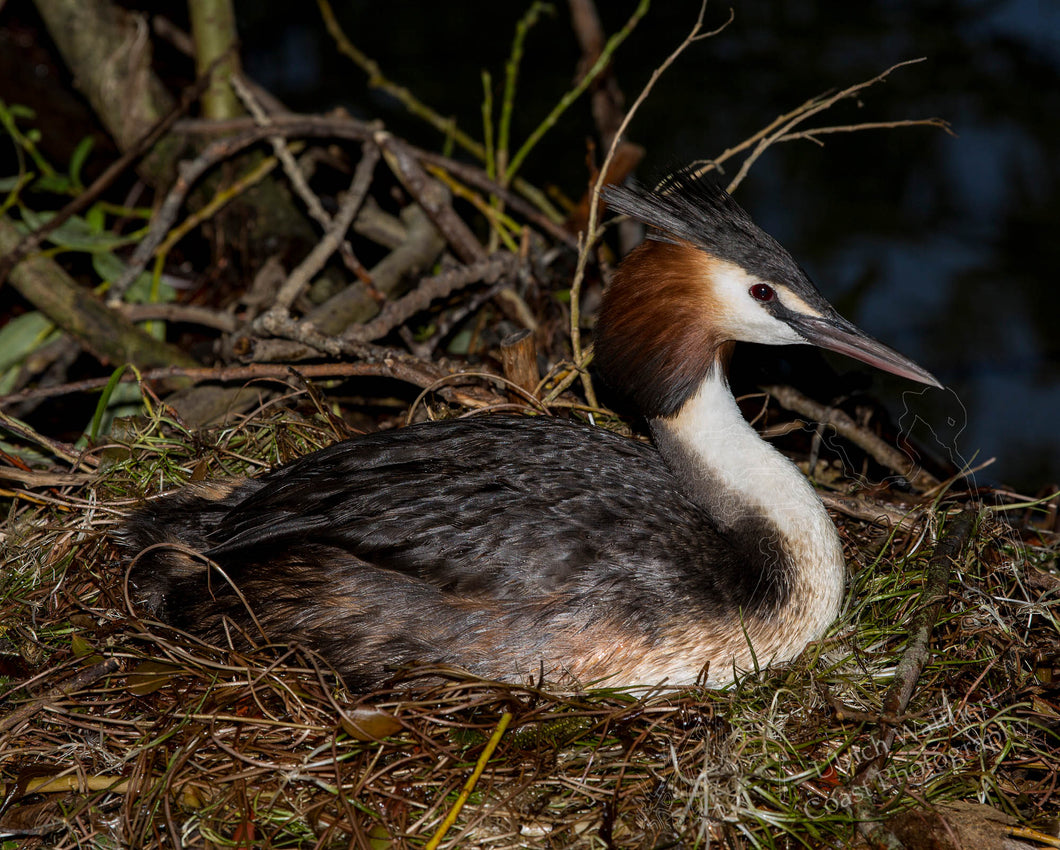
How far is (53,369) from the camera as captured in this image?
15.1ft

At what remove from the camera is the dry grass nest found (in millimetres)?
2455

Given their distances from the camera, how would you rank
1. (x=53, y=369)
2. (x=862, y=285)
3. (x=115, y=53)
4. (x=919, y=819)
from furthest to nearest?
(x=862, y=285) → (x=115, y=53) → (x=53, y=369) → (x=919, y=819)

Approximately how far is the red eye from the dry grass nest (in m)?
0.94

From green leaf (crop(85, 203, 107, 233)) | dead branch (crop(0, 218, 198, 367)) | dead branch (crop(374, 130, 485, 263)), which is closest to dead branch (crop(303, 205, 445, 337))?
dead branch (crop(374, 130, 485, 263))

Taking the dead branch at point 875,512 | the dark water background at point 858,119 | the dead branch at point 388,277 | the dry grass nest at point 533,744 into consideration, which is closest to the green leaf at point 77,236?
the dead branch at point 388,277

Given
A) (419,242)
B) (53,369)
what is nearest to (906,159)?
(419,242)

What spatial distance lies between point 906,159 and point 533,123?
3.04m

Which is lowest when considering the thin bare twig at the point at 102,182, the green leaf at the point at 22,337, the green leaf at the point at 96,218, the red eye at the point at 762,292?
the green leaf at the point at 22,337

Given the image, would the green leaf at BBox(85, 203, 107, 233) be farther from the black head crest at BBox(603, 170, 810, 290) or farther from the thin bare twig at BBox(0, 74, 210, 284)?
the black head crest at BBox(603, 170, 810, 290)

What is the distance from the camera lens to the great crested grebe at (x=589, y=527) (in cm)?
274

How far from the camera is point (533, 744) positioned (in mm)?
2611

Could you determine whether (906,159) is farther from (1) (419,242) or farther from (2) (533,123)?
(1) (419,242)

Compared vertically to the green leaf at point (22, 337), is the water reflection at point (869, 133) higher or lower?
lower

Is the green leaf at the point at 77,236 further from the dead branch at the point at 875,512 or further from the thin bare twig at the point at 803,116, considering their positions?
the dead branch at the point at 875,512
